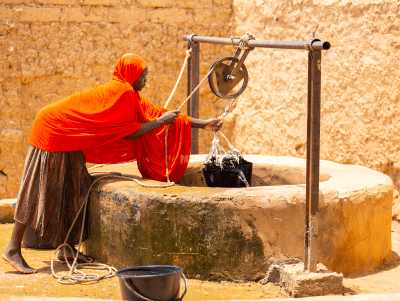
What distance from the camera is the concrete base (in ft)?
9.76

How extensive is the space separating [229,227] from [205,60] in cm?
421

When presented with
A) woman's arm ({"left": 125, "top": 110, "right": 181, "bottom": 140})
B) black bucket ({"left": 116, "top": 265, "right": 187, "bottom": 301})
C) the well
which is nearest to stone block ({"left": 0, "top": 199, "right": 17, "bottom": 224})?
the well

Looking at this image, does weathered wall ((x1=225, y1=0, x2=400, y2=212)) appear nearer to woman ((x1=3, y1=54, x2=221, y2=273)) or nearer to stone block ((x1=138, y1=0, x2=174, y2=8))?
stone block ((x1=138, y1=0, x2=174, y2=8))

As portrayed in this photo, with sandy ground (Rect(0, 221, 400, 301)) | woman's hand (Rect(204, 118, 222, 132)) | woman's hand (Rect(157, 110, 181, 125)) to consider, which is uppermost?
woman's hand (Rect(157, 110, 181, 125))

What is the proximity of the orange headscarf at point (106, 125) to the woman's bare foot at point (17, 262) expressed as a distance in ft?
2.46

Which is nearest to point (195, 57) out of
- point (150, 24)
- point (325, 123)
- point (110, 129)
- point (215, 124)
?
point (215, 124)

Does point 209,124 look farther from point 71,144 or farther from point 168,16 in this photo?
point 168,16

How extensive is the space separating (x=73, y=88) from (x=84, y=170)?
3.20m

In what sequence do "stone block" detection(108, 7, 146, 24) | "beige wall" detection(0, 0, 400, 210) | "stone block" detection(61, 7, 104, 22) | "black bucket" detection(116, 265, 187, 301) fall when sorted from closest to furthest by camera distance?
1. "black bucket" detection(116, 265, 187, 301)
2. "beige wall" detection(0, 0, 400, 210)
3. "stone block" detection(61, 7, 104, 22)
4. "stone block" detection(108, 7, 146, 24)

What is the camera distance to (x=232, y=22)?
710 cm

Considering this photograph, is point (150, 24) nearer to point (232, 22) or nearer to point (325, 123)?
point (232, 22)

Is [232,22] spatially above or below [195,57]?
above

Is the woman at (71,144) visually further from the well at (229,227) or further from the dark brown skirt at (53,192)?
the well at (229,227)

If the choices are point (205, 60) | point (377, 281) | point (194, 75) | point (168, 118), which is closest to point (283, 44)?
point (168, 118)
